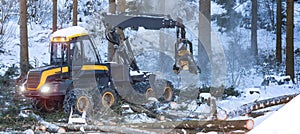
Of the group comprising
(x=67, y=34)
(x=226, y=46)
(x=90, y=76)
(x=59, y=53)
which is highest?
(x=226, y=46)

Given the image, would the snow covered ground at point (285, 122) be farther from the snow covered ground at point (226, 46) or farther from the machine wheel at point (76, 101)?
the machine wheel at point (76, 101)

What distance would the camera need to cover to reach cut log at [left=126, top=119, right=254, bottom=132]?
23.0 feet

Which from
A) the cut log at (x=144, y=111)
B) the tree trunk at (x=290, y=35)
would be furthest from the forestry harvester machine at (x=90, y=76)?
the tree trunk at (x=290, y=35)

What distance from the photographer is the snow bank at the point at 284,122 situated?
3.45m

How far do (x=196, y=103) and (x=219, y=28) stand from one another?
54.8ft

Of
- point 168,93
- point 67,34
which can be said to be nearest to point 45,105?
point 67,34

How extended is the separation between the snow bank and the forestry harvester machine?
6407 mm

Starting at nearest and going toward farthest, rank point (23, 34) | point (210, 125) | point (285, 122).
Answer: point (285, 122)
point (210, 125)
point (23, 34)

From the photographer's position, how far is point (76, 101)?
31.9ft

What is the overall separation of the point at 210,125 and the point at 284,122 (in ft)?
12.6

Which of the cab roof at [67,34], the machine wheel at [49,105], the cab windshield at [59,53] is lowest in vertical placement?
the machine wheel at [49,105]

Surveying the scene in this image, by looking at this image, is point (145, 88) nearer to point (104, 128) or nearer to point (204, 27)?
point (104, 128)

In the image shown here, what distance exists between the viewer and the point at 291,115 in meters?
3.59

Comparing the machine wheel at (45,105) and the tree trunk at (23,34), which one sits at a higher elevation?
the tree trunk at (23,34)
